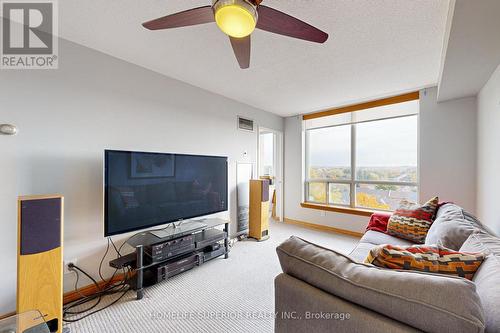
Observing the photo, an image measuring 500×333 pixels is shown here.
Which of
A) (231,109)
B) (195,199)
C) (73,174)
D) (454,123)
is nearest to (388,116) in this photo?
(454,123)

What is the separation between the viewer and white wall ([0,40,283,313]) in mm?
1706

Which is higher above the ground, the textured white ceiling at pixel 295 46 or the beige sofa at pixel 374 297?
the textured white ceiling at pixel 295 46

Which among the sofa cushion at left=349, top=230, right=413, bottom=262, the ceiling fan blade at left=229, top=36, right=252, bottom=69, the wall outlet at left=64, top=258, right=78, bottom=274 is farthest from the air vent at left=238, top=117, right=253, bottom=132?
the wall outlet at left=64, top=258, right=78, bottom=274

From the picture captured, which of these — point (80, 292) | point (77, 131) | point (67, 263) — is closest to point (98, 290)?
point (80, 292)

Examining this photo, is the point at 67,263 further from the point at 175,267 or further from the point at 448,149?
the point at 448,149

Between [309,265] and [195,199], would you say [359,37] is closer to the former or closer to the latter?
[309,265]

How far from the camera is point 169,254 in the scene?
220 centimetres

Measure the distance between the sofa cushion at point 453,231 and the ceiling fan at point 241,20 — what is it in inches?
64.1

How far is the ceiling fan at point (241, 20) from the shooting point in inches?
43.0

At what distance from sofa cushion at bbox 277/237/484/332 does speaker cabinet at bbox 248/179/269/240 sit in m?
2.64

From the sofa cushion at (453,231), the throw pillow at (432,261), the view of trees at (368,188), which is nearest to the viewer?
the throw pillow at (432,261)

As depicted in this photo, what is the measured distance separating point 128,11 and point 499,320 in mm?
2551

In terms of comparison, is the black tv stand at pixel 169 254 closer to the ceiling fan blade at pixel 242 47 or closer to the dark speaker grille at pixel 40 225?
the dark speaker grille at pixel 40 225

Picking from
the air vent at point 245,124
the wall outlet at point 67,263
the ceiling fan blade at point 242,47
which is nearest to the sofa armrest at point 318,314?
the ceiling fan blade at point 242,47
